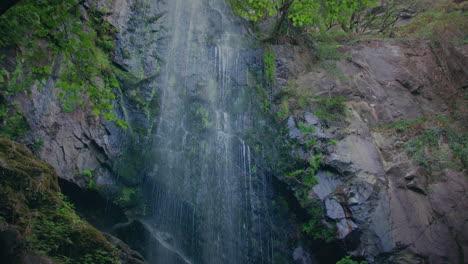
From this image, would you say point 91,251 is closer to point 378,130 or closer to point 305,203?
point 305,203

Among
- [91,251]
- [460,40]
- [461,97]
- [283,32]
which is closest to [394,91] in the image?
[461,97]

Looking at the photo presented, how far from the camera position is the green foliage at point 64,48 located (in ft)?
12.0

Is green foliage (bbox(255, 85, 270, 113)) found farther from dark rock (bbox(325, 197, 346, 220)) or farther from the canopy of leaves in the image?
dark rock (bbox(325, 197, 346, 220))

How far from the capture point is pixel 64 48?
367cm

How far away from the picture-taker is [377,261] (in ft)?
23.2

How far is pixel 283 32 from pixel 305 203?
284 inches

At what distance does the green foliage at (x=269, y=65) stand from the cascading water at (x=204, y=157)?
41 centimetres

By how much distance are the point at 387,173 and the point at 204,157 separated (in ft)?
16.9

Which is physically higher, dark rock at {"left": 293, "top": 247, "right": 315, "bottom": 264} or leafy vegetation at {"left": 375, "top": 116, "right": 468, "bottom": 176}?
leafy vegetation at {"left": 375, "top": 116, "right": 468, "bottom": 176}

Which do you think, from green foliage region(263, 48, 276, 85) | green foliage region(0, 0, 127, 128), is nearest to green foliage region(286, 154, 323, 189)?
green foliage region(263, 48, 276, 85)

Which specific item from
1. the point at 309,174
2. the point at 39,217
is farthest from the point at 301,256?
the point at 39,217

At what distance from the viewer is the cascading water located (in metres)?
8.34

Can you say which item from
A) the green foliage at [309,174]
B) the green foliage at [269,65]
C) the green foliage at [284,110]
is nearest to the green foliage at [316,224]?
the green foliage at [309,174]

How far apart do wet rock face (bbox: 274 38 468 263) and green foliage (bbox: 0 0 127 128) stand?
5.81 metres
